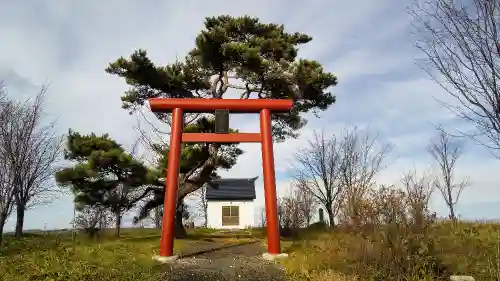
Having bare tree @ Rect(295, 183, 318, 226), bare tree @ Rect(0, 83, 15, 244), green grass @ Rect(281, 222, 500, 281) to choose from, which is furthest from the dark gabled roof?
green grass @ Rect(281, 222, 500, 281)

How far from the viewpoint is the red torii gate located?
941cm

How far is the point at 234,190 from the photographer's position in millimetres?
30047

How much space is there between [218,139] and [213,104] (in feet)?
3.35

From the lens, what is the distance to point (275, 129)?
49.6ft

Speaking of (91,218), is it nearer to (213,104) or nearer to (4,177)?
(4,177)

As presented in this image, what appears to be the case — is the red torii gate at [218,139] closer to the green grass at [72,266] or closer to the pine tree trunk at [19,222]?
the green grass at [72,266]

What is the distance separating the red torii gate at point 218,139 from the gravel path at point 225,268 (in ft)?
2.43

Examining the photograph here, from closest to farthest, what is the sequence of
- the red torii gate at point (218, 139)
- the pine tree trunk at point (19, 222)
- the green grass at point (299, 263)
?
the green grass at point (299, 263) → the red torii gate at point (218, 139) → the pine tree trunk at point (19, 222)

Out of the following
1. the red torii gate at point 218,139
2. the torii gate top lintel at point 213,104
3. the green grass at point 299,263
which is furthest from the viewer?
the torii gate top lintel at point 213,104

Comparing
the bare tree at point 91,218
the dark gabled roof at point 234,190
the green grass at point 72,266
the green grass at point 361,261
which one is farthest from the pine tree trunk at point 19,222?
the green grass at point 361,261

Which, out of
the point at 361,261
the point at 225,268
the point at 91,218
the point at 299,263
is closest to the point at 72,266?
the point at 225,268

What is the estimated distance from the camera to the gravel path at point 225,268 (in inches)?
265

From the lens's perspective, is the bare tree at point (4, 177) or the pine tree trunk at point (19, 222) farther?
the pine tree trunk at point (19, 222)

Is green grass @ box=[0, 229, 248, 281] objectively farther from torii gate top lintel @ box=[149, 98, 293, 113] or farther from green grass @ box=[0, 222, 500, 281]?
torii gate top lintel @ box=[149, 98, 293, 113]
